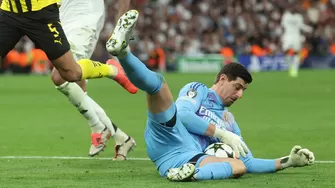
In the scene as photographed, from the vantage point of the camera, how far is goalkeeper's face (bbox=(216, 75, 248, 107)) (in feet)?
25.5

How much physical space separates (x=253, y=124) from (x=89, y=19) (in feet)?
13.8

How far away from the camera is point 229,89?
7.81 metres

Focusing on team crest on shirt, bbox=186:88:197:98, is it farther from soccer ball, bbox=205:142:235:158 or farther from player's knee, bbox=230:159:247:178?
player's knee, bbox=230:159:247:178

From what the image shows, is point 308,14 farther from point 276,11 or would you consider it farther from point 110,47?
point 110,47

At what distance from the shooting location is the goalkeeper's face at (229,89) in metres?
7.76

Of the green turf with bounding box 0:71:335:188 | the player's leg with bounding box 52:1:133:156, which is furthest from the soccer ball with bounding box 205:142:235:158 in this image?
the player's leg with bounding box 52:1:133:156

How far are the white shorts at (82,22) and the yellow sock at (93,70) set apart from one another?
4.07 ft

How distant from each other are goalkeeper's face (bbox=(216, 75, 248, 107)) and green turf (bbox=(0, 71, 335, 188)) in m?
0.72

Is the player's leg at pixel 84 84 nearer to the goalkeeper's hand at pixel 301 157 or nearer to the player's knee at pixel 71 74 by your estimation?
the player's knee at pixel 71 74

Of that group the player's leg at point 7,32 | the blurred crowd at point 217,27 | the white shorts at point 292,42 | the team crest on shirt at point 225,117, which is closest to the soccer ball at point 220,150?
the team crest on shirt at point 225,117

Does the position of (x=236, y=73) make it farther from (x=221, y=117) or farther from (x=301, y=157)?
(x=301, y=157)

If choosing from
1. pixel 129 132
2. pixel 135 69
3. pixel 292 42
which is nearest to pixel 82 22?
pixel 129 132

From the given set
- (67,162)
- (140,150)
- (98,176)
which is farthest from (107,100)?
(98,176)

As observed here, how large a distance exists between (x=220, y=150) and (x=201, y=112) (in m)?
0.49
